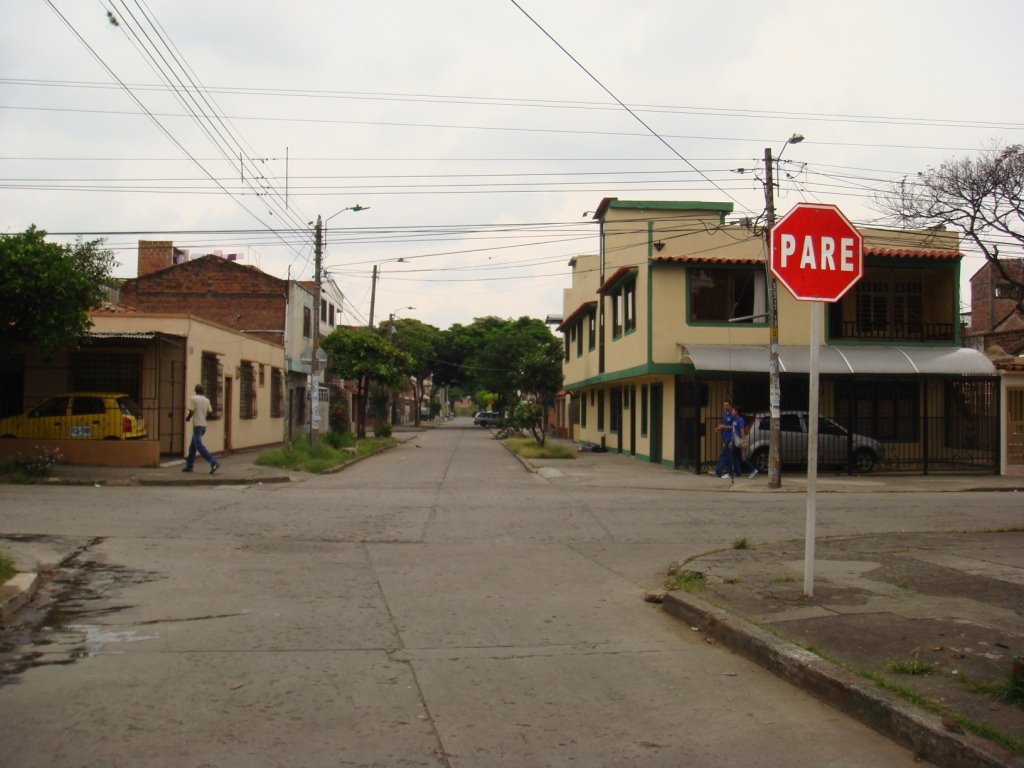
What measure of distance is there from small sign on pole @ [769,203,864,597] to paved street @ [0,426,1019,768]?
2.28 metres

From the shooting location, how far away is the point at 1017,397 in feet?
76.4

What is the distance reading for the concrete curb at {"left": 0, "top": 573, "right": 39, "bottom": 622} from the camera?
7.20 m

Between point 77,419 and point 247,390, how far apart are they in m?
9.50

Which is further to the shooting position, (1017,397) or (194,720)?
(1017,397)

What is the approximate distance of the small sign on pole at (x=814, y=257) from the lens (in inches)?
290

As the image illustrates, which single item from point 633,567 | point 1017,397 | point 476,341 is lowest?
point 633,567

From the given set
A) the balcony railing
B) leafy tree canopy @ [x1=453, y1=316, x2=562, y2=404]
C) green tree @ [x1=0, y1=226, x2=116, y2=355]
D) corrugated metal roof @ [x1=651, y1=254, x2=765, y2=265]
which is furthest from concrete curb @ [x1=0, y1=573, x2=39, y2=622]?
leafy tree canopy @ [x1=453, y1=316, x2=562, y2=404]

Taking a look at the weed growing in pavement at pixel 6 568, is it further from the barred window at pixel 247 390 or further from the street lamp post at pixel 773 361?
the barred window at pixel 247 390

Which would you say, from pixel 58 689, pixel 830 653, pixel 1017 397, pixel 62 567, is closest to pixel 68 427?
pixel 62 567

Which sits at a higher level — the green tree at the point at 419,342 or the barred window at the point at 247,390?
the green tree at the point at 419,342

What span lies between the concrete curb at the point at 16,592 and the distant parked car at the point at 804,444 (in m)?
17.4

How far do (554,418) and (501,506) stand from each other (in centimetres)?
4140

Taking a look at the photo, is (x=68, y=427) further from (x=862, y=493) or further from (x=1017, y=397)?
(x=1017, y=397)

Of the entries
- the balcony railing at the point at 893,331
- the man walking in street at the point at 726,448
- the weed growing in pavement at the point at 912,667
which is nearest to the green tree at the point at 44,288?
the man walking in street at the point at 726,448
